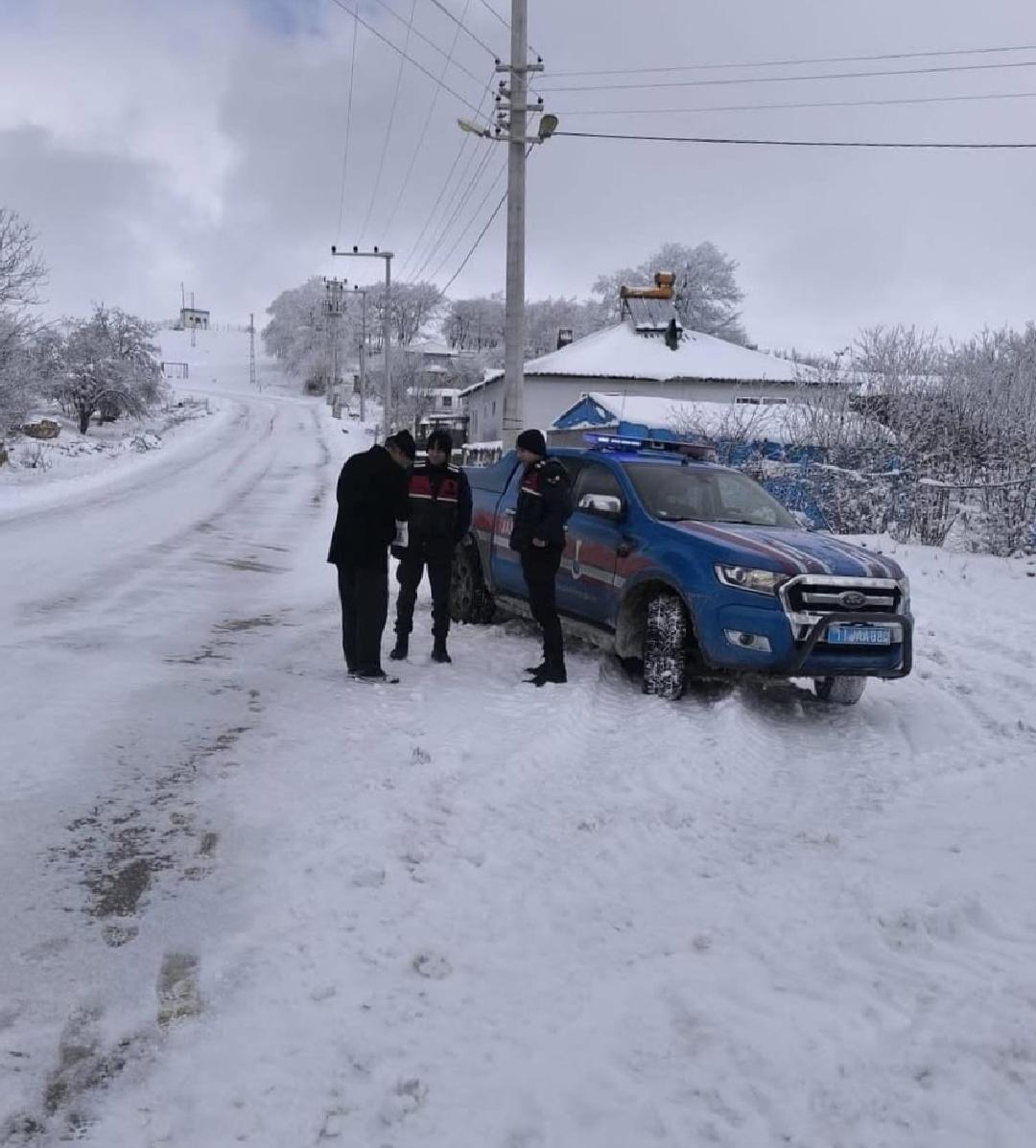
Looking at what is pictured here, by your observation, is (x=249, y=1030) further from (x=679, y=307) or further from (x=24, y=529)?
(x=679, y=307)

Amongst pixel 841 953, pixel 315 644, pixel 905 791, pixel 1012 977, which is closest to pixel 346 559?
pixel 315 644

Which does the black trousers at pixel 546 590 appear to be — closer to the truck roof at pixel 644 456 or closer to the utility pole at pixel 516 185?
the truck roof at pixel 644 456

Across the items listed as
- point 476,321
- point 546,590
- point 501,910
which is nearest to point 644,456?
point 546,590

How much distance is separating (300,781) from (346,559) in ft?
7.62

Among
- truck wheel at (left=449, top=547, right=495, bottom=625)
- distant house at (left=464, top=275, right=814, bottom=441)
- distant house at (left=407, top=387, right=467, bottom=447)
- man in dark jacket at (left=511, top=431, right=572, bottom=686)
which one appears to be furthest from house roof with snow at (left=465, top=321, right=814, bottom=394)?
man in dark jacket at (left=511, top=431, right=572, bottom=686)

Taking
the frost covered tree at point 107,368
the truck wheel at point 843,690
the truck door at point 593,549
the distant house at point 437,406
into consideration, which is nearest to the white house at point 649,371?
the distant house at point 437,406

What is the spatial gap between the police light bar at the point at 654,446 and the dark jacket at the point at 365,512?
2.23 m

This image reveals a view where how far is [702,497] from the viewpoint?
728cm

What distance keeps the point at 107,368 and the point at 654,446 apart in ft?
138

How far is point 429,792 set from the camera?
443cm

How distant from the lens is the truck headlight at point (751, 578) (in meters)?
5.82

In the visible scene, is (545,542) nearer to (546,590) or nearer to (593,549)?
(546,590)

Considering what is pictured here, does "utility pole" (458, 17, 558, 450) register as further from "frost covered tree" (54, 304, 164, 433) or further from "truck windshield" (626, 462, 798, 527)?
"frost covered tree" (54, 304, 164, 433)

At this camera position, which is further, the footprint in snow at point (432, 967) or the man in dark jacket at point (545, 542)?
the man in dark jacket at point (545, 542)
